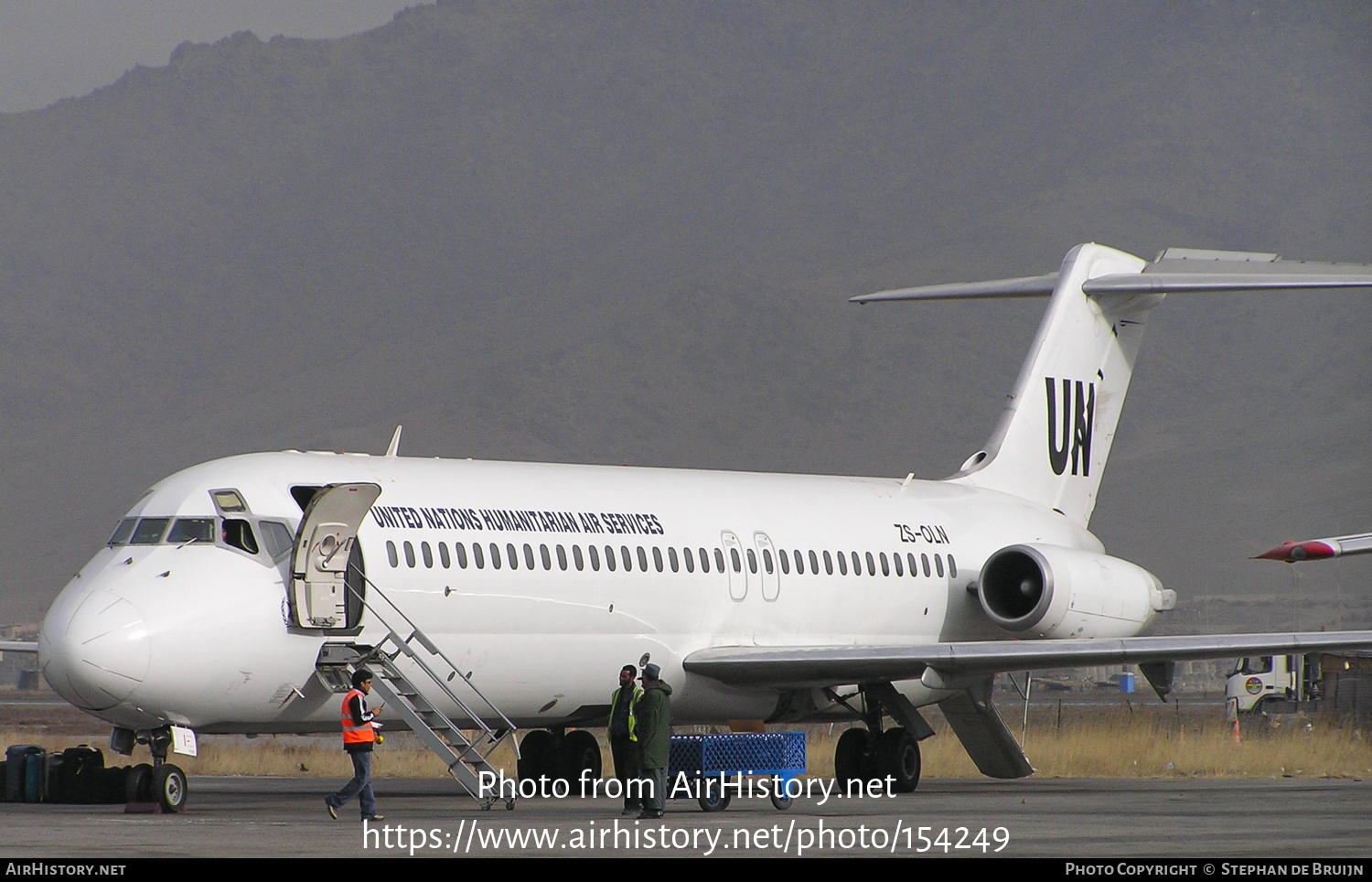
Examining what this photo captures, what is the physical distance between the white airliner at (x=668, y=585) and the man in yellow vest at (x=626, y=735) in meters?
1.79

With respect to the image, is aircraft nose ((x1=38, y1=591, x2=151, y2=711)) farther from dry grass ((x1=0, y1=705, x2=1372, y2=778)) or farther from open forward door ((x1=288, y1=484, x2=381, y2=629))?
dry grass ((x1=0, y1=705, x2=1372, y2=778))

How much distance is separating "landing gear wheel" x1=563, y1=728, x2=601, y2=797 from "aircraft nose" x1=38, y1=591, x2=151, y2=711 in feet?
23.5

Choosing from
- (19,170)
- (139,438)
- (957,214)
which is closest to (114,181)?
(19,170)

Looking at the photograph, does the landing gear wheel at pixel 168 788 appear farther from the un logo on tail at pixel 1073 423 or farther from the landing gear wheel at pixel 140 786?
the un logo on tail at pixel 1073 423

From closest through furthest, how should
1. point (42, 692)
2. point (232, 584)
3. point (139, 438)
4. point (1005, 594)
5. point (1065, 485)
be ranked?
point (232, 584), point (1005, 594), point (1065, 485), point (42, 692), point (139, 438)

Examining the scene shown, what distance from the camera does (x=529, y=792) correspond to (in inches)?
925

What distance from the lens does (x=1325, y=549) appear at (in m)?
29.8

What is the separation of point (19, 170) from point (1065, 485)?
171222 millimetres

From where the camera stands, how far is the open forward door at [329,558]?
19734 mm

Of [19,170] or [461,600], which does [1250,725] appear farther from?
[19,170]

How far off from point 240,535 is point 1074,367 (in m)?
14.3

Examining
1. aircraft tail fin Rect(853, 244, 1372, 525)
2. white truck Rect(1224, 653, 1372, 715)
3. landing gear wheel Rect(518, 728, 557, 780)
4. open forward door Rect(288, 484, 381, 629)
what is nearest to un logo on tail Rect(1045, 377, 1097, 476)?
aircraft tail fin Rect(853, 244, 1372, 525)

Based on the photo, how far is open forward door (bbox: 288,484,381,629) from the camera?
1973cm

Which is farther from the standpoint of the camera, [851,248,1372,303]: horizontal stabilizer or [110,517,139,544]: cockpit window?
[851,248,1372,303]: horizontal stabilizer
